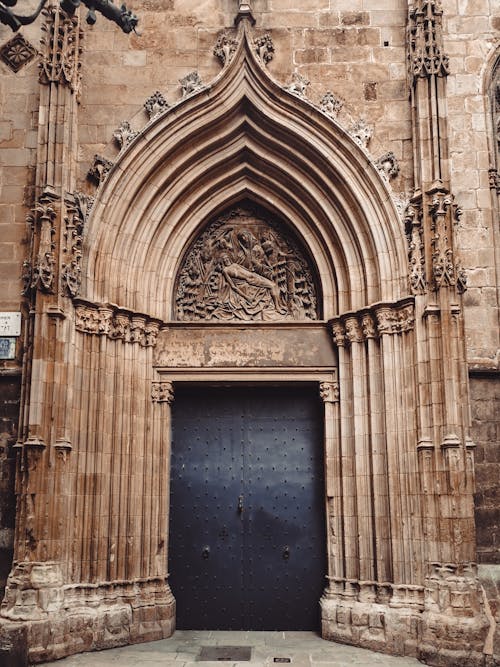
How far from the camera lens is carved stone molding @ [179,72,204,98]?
1005 cm

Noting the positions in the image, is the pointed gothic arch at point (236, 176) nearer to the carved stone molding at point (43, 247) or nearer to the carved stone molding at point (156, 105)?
the carved stone molding at point (156, 105)

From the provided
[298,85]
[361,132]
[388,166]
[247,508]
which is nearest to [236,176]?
[298,85]

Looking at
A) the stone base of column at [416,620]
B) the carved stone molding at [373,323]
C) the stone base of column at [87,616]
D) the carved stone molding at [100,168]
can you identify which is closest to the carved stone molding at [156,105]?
the carved stone molding at [100,168]

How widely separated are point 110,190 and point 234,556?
193 inches

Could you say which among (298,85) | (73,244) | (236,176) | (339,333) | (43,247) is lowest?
(339,333)

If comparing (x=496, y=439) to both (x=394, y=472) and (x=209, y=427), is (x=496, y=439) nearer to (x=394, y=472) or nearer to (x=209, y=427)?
(x=394, y=472)

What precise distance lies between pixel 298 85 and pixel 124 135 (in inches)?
91.7

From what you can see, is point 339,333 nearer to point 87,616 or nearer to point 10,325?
point 10,325

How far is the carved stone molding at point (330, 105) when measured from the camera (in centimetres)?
998

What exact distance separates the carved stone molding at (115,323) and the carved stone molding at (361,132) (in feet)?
11.3

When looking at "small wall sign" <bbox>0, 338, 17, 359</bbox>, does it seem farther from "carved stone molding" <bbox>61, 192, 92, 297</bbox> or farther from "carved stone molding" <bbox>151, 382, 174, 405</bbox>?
"carved stone molding" <bbox>151, 382, 174, 405</bbox>

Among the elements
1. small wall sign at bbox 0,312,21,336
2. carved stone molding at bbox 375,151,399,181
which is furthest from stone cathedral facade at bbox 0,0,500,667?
small wall sign at bbox 0,312,21,336

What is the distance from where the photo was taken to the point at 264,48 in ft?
33.3

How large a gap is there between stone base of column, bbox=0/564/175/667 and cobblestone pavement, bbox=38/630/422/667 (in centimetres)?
14
